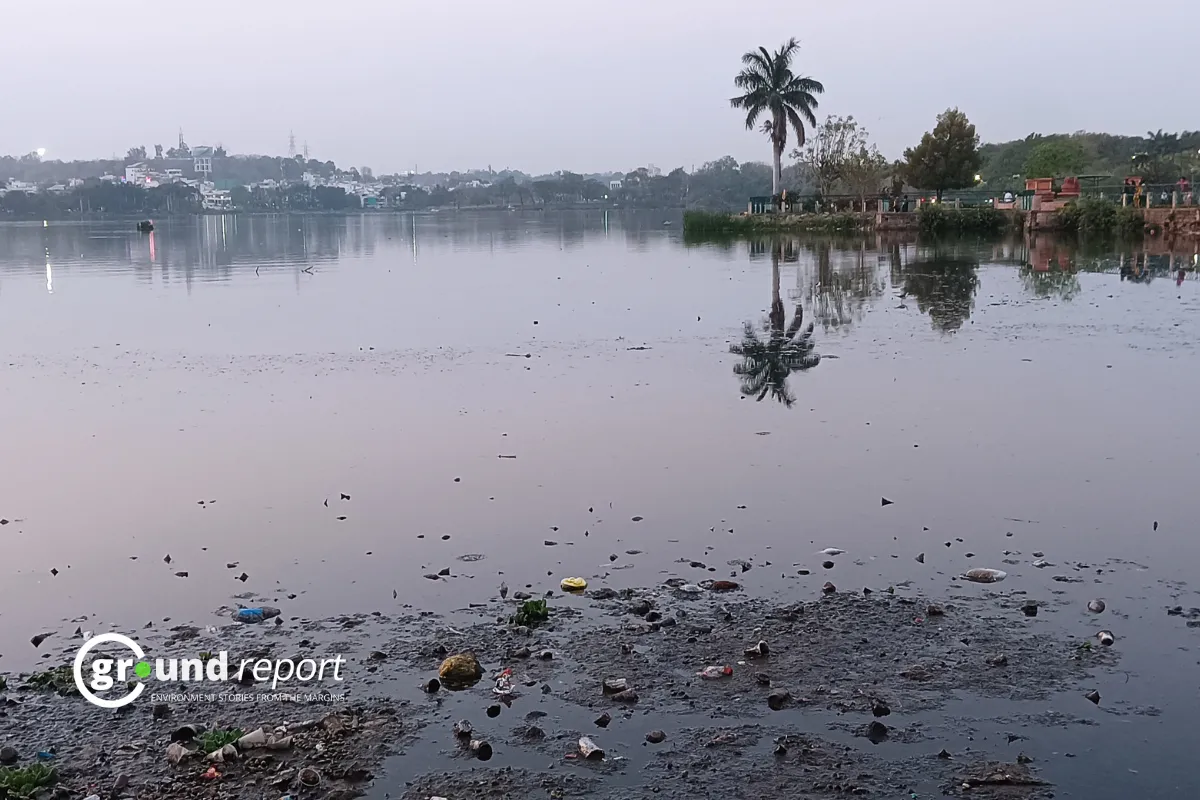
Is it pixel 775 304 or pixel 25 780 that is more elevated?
pixel 775 304

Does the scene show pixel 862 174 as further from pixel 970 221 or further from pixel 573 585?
pixel 573 585

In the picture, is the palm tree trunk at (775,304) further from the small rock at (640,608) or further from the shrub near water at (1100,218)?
the shrub near water at (1100,218)

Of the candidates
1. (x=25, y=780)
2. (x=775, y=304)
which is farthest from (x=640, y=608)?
(x=775, y=304)

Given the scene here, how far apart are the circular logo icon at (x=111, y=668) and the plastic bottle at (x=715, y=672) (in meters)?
3.17

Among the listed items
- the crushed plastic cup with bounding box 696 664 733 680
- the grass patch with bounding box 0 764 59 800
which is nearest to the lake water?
the crushed plastic cup with bounding box 696 664 733 680

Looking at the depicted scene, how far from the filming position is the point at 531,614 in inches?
271

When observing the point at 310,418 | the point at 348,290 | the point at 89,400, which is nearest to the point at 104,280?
the point at 348,290

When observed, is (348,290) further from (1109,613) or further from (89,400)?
(1109,613)

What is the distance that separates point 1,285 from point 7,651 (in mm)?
32263

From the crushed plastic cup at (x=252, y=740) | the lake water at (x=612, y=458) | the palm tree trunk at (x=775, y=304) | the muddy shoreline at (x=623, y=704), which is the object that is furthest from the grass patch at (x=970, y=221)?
the crushed plastic cup at (x=252, y=740)

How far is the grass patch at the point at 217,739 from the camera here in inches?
210

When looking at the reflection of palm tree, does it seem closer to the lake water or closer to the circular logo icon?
the lake water

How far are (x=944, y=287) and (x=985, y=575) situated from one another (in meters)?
20.9

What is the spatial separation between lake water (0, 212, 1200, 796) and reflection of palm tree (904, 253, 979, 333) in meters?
0.23
